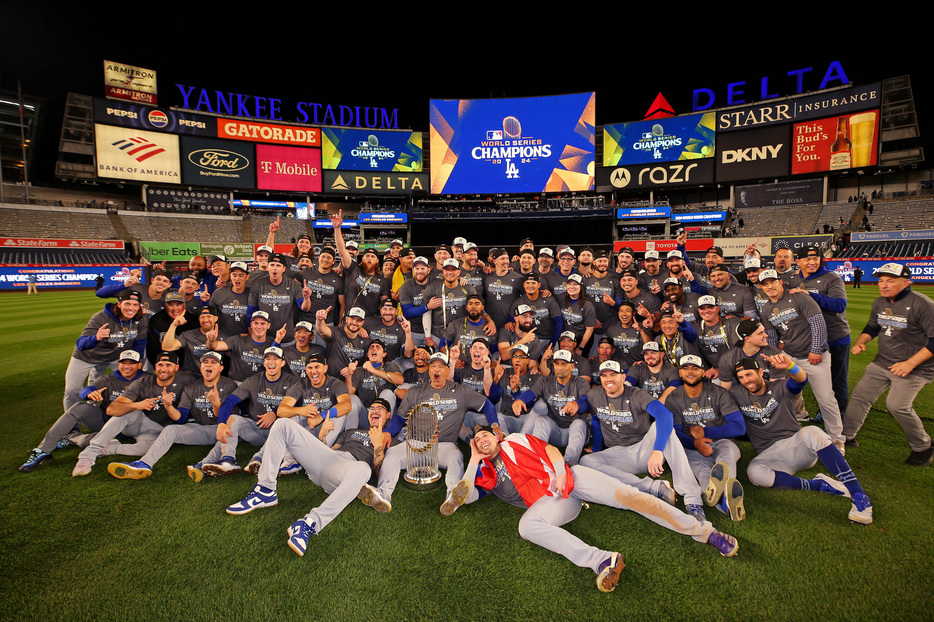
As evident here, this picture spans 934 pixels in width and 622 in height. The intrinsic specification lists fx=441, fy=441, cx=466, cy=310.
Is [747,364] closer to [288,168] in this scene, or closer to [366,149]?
[366,149]

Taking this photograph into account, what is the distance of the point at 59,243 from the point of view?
34.3 meters

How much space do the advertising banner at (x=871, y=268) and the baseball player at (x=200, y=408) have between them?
35758 millimetres

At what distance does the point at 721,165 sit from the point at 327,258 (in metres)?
46.9

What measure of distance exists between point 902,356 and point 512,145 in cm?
4228

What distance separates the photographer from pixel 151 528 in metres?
4.61

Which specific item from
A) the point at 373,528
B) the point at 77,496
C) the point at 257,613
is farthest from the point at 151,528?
the point at 373,528

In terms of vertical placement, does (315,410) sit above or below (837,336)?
below

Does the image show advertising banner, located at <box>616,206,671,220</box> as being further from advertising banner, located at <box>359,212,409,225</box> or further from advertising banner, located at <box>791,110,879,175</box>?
advertising banner, located at <box>359,212,409,225</box>

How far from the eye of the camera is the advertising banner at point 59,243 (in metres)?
32.4

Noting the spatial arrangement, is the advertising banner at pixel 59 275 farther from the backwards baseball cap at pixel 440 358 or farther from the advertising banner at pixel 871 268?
the advertising banner at pixel 871 268

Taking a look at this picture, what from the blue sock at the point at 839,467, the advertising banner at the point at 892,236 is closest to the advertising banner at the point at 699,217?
the advertising banner at the point at 892,236

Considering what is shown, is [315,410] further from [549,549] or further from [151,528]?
[549,549]

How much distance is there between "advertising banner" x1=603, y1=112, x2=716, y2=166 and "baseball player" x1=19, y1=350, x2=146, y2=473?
153ft

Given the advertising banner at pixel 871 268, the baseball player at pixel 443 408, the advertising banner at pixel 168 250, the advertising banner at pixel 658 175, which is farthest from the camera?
the advertising banner at pixel 658 175
